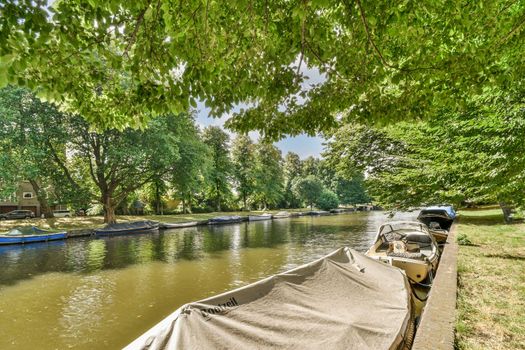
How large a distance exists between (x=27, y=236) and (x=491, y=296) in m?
26.5

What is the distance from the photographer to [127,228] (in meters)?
27.7

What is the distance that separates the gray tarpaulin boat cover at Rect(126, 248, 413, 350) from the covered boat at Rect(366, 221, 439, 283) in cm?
394

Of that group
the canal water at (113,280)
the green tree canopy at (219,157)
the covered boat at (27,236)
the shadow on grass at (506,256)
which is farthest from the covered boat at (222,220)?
the shadow on grass at (506,256)

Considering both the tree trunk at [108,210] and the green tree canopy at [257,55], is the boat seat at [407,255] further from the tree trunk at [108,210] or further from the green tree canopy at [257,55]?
the tree trunk at [108,210]

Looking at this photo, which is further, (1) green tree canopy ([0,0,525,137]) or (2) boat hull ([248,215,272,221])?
(2) boat hull ([248,215,272,221])

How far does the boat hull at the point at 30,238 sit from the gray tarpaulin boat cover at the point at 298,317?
23395mm

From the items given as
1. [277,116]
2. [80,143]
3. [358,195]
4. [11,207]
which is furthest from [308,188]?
[277,116]

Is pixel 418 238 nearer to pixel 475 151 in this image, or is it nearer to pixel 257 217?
pixel 475 151

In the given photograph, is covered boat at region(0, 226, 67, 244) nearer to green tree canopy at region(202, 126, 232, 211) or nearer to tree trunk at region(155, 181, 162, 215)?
tree trunk at region(155, 181, 162, 215)

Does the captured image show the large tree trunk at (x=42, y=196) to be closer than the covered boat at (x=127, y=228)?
No

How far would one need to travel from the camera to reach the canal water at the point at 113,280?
8289 millimetres

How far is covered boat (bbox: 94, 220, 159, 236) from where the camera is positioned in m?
26.3

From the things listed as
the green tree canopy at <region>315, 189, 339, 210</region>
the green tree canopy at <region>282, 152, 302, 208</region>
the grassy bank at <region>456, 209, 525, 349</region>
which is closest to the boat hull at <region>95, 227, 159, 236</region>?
the grassy bank at <region>456, 209, 525, 349</region>

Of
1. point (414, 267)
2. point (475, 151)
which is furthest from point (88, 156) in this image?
point (475, 151)
